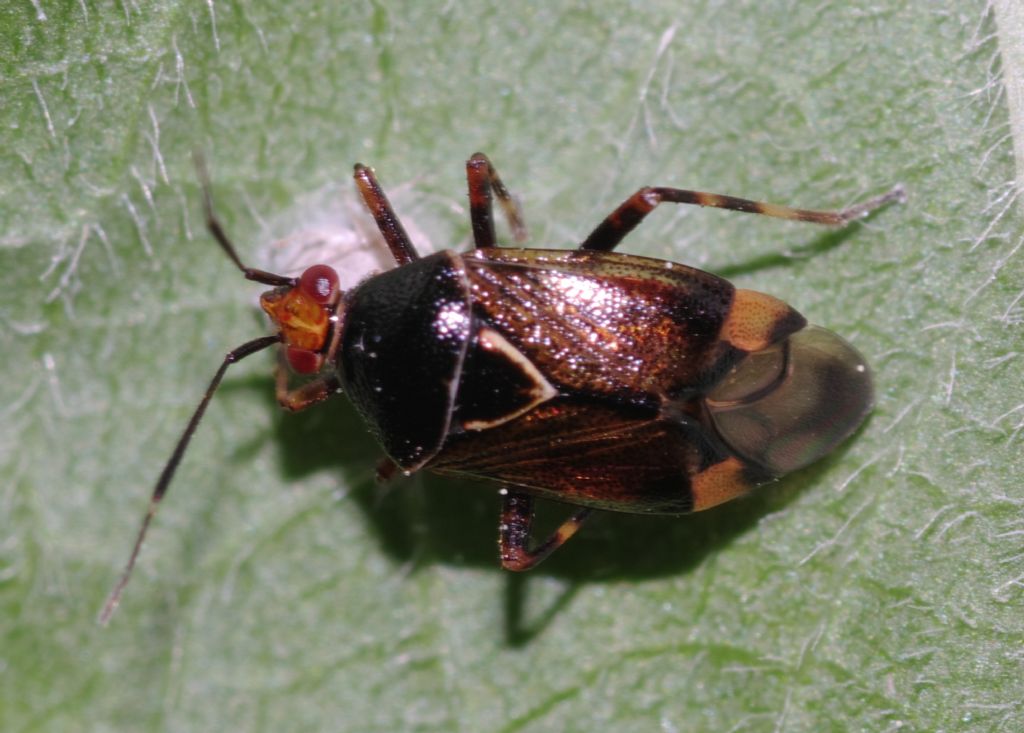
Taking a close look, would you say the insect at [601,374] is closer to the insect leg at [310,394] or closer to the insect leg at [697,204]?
the insect leg at [697,204]

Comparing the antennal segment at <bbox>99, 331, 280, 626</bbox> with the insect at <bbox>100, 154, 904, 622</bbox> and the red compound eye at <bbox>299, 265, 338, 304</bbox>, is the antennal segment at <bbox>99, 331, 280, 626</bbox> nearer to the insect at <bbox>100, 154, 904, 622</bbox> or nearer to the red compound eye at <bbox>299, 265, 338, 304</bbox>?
the red compound eye at <bbox>299, 265, 338, 304</bbox>

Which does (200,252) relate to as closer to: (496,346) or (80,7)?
(80,7)

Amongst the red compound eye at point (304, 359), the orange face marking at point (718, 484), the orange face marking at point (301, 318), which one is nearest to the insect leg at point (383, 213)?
the orange face marking at point (301, 318)

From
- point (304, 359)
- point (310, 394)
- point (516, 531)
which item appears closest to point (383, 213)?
point (304, 359)

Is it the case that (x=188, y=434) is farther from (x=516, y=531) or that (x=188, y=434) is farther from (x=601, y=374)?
(x=601, y=374)

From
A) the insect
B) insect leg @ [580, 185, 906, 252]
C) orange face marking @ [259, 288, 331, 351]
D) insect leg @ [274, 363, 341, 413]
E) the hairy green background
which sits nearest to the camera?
the insect

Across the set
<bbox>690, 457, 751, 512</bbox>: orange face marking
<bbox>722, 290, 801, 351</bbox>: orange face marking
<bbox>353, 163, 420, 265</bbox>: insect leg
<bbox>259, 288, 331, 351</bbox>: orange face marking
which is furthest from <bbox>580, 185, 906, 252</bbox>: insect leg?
<bbox>259, 288, 331, 351</bbox>: orange face marking
